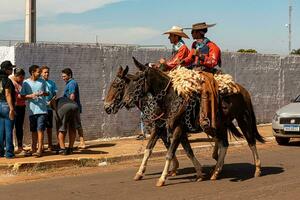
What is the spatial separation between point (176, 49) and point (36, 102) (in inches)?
147

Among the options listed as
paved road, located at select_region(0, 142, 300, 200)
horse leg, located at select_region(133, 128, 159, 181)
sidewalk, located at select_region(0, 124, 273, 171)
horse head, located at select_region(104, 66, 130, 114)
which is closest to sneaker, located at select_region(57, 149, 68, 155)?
sidewalk, located at select_region(0, 124, 273, 171)

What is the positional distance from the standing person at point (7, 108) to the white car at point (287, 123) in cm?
727

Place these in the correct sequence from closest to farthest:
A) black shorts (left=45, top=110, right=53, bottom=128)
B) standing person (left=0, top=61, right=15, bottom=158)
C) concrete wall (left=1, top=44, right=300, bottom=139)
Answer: standing person (left=0, top=61, right=15, bottom=158) < black shorts (left=45, top=110, right=53, bottom=128) < concrete wall (left=1, top=44, right=300, bottom=139)

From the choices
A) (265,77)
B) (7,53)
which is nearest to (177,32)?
(7,53)

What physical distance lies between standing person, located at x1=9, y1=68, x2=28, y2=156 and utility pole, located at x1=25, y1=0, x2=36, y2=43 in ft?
5.48

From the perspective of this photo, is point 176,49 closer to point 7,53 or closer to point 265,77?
point 7,53

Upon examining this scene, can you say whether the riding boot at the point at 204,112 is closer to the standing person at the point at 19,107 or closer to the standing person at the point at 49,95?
the standing person at the point at 49,95

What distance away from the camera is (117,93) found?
874cm

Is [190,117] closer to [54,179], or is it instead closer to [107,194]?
[107,194]

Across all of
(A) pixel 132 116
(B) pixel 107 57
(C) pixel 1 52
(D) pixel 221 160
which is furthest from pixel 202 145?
(C) pixel 1 52

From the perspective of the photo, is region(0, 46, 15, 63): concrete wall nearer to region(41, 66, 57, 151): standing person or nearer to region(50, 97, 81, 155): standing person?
region(41, 66, 57, 151): standing person

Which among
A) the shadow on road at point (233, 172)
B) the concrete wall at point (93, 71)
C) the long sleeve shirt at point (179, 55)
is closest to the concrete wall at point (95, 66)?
the concrete wall at point (93, 71)

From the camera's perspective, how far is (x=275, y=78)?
20.7 metres

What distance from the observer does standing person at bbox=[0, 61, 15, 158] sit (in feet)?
36.8
